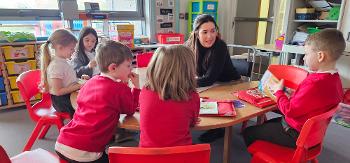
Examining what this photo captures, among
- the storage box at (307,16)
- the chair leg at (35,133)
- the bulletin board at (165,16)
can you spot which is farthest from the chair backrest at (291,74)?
the bulletin board at (165,16)

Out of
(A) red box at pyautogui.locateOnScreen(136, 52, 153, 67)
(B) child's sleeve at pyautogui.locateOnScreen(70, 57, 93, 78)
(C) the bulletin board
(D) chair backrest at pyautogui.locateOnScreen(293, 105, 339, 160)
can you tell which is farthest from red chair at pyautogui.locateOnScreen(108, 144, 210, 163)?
(C) the bulletin board

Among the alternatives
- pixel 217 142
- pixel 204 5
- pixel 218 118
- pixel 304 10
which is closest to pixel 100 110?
pixel 218 118

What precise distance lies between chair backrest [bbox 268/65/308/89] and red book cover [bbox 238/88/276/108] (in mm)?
420

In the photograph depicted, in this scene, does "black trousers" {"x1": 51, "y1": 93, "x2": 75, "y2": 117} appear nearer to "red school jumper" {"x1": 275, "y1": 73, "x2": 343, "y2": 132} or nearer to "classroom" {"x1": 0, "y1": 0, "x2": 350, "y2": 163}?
"classroom" {"x1": 0, "y1": 0, "x2": 350, "y2": 163}

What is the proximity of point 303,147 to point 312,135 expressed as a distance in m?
0.07

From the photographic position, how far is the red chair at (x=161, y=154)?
794 mm

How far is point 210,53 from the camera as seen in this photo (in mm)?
1922

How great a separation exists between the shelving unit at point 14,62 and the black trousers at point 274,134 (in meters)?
2.66

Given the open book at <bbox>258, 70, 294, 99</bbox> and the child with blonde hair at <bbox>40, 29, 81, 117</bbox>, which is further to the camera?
the child with blonde hair at <bbox>40, 29, 81, 117</bbox>

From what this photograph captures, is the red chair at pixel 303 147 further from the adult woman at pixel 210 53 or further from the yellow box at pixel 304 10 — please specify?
the yellow box at pixel 304 10

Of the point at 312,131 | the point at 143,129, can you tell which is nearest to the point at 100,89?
the point at 143,129

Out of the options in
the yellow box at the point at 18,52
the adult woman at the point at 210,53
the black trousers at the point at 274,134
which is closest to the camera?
the black trousers at the point at 274,134

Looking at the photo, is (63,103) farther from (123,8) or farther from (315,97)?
(123,8)

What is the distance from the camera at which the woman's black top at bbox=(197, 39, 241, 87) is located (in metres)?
1.83
